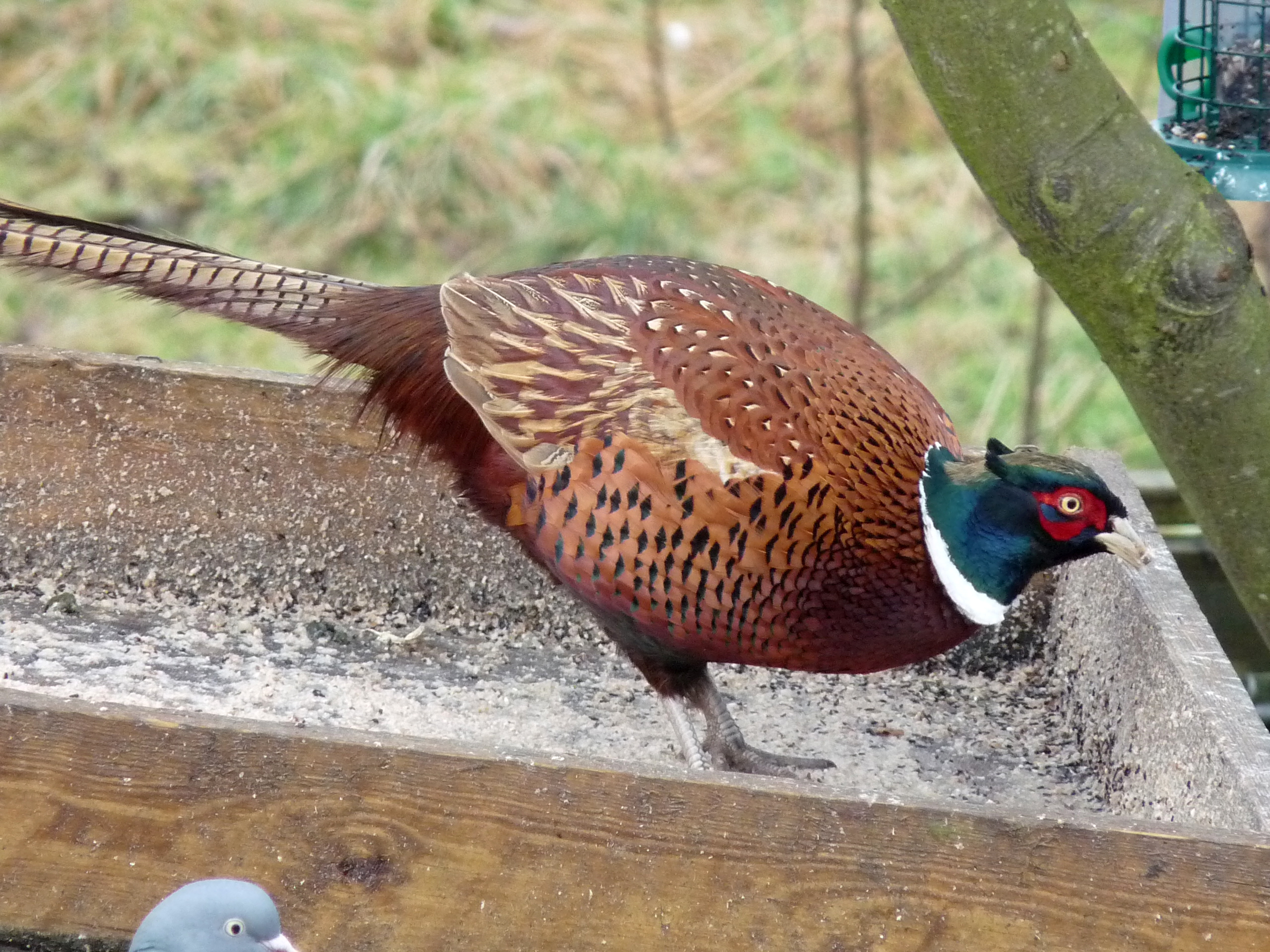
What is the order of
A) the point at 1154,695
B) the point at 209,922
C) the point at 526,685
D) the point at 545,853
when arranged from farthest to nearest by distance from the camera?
the point at 526,685
the point at 1154,695
the point at 545,853
the point at 209,922

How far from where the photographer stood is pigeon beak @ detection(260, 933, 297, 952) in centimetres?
178

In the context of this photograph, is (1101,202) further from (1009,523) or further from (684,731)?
(684,731)

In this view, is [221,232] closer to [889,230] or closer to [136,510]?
[889,230]

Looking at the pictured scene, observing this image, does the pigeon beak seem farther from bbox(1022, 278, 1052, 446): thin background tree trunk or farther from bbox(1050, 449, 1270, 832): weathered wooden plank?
bbox(1022, 278, 1052, 446): thin background tree trunk

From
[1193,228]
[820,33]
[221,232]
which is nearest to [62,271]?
[1193,228]

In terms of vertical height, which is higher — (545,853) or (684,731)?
(545,853)

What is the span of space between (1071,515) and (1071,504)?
19 millimetres

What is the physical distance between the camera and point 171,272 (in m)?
2.96

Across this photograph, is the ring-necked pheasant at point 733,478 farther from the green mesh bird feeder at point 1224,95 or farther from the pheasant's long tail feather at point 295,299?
the green mesh bird feeder at point 1224,95

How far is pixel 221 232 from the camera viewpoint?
6383 millimetres

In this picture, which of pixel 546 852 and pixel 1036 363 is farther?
pixel 1036 363

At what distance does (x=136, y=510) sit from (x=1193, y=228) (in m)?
2.16

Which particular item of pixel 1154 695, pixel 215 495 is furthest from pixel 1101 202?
pixel 215 495

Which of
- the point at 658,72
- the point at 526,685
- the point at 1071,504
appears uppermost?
the point at 1071,504
